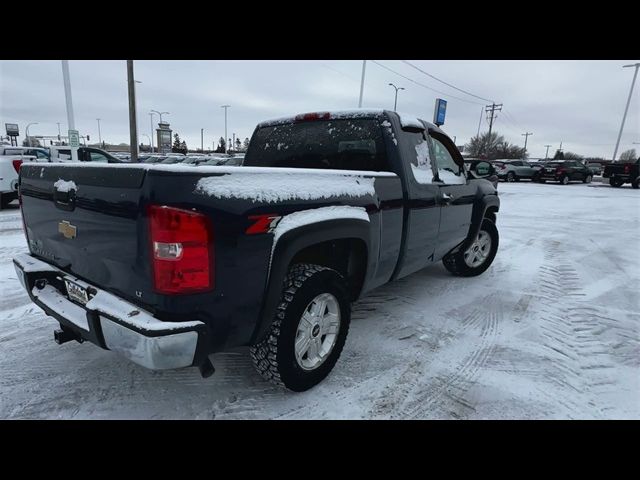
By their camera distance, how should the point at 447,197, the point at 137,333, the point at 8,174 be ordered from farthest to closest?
1. the point at 8,174
2. the point at 447,197
3. the point at 137,333

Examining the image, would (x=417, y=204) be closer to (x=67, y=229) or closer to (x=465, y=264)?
(x=465, y=264)

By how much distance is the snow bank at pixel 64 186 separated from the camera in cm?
225

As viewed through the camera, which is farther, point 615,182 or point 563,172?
point 563,172

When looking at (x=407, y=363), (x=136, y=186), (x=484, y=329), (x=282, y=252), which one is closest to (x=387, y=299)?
(x=484, y=329)

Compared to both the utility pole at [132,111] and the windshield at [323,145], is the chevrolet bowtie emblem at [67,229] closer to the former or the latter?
the windshield at [323,145]

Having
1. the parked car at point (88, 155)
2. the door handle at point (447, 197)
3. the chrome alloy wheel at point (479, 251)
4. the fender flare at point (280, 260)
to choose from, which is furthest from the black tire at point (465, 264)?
the parked car at point (88, 155)

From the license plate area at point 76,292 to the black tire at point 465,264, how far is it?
13.7 feet

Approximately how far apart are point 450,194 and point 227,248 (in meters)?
2.93

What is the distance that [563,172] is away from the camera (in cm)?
2534

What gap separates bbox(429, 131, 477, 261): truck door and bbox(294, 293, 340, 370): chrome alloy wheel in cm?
184

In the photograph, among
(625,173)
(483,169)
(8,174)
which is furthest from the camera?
(625,173)

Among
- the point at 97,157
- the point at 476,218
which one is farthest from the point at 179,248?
the point at 97,157
